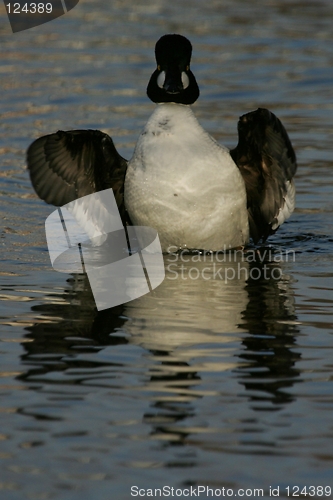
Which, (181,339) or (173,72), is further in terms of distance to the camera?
(173,72)

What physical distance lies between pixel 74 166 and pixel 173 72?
4.02 ft

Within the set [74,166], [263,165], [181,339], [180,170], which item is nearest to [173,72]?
[180,170]

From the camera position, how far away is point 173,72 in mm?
8219

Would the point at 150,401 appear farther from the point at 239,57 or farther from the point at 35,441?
the point at 239,57

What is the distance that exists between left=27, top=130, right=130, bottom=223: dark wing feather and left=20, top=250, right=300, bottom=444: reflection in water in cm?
118

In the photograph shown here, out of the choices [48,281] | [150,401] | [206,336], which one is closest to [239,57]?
[48,281]

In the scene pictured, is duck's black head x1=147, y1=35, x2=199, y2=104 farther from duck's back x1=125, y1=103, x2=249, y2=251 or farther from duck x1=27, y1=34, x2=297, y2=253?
duck's back x1=125, y1=103, x2=249, y2=251

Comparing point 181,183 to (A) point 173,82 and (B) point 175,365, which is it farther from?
(B) point 175,365

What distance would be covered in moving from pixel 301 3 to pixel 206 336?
50.8ft

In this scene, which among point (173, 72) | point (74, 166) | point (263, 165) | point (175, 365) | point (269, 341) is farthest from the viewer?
point (74, 166)

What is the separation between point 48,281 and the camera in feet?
25.8

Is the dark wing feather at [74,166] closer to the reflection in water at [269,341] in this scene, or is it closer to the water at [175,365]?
the water at [175,365]

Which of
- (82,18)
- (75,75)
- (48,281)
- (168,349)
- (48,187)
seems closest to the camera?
(168,349)

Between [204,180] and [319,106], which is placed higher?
[204,180]
